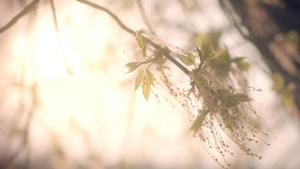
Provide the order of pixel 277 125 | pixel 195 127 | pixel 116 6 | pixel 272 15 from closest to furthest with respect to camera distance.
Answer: pixel 195 127, pixel 116 6, pixel 272 15, pixel 277 125

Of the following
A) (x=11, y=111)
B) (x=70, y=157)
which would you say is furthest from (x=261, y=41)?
(x=11, y=111)

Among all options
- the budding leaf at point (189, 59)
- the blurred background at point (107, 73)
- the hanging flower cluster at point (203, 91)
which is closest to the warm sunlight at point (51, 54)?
the blurred background at point (107, 73)

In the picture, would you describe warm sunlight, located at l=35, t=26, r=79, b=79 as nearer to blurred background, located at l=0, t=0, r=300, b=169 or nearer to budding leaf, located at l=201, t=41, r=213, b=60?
blurred background, located at l=0, t=0, r=300, b=169

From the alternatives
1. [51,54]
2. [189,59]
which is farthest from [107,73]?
[189,59]

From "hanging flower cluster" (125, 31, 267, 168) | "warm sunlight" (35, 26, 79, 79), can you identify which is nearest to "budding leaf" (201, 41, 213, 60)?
"hanging flower cluster" (125, 31, 267, 168)

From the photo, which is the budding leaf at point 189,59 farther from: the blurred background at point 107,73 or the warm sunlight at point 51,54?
the warm sunlight at point 51,54

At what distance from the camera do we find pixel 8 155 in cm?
82

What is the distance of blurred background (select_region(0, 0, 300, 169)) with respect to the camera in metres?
0.78

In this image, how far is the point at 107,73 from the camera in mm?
957

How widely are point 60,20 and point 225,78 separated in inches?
29.4

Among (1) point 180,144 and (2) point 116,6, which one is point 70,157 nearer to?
(1) point 180,144

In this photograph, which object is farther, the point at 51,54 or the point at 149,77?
the point at 51,54

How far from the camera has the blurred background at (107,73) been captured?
0.78m

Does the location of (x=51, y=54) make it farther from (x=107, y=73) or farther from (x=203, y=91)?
(x=203, y=91)
